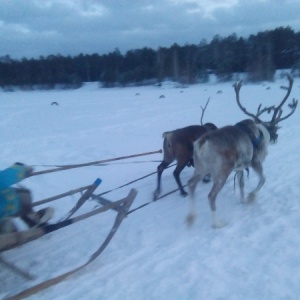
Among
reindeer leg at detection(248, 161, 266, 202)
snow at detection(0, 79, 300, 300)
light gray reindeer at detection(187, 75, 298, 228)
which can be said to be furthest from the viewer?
reindeer leg at detection(248, 161, 266, 202)

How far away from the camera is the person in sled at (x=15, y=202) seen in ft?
13.3

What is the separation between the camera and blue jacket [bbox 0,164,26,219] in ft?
13.2

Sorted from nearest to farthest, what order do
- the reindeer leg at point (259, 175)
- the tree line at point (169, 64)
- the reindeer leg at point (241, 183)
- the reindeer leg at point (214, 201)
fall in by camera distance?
1. the reindeer leg at point (214, 201)
2. the reindeer leg at point (259, 175)
3. the reindeer leg at point (241, 183)
4. the tree line at point (169, 64)

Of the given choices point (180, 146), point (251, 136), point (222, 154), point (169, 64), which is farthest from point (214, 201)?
point (169, 64)

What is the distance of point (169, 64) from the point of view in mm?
59469

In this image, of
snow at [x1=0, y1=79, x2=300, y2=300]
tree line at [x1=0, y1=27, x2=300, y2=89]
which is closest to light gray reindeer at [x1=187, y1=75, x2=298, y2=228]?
snow at [x1=0, y1=79, x2=300, y2=300]

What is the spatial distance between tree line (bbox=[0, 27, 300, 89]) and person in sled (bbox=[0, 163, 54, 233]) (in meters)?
47.5

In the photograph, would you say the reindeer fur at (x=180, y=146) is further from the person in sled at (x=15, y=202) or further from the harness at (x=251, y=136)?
the person in sled at (x=15, y=202)

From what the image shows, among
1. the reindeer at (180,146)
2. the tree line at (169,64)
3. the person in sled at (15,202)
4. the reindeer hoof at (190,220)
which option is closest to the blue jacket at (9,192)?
the person in sled at (15,202)

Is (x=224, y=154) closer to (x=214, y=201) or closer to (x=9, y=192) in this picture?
(x=214, y=201)

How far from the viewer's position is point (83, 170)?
8664mm

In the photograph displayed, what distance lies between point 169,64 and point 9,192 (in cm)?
5731

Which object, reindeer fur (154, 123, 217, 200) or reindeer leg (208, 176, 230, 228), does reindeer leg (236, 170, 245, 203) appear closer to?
reindeer leg (208, 176, 230, 228)

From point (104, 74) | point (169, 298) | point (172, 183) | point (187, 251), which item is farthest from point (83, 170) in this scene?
point (104, 74)
